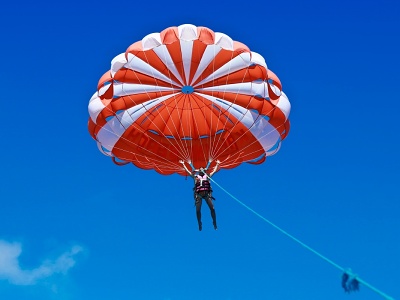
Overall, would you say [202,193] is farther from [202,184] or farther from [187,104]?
[187,104]

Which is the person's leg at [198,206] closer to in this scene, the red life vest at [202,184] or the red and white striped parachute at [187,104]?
the red life vest at [202,184]

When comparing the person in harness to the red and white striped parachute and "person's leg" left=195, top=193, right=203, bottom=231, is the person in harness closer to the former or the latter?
"person's leg" left=195, top=193, right=203, bottom=231

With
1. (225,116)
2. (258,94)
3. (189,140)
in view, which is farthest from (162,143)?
(258,94)

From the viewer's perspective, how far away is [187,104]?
16.3 metres

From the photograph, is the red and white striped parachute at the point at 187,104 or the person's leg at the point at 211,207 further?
the red and white striped parachute at the point at 187,104

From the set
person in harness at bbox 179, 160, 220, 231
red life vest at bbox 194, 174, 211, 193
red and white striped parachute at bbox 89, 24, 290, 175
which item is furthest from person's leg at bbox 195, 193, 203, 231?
red and white striped parachute at bbox 89, 24, 290, 175

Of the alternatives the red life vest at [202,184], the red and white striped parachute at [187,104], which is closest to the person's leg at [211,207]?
the red life vest at [202,184]

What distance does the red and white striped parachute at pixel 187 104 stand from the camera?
14781 millimetres

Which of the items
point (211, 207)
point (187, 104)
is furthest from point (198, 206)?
point (187, 104)

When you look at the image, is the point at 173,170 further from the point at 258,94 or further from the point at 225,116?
the point at 258,94

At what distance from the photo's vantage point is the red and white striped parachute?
14.8 m

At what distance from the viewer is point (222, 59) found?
15.0 metres

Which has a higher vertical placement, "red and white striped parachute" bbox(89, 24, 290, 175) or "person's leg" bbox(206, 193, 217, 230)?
"red and white striped parachute" bbox(89, 24, 290, 175)

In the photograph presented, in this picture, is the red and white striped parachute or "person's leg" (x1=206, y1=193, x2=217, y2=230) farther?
the red and white striped parachute
